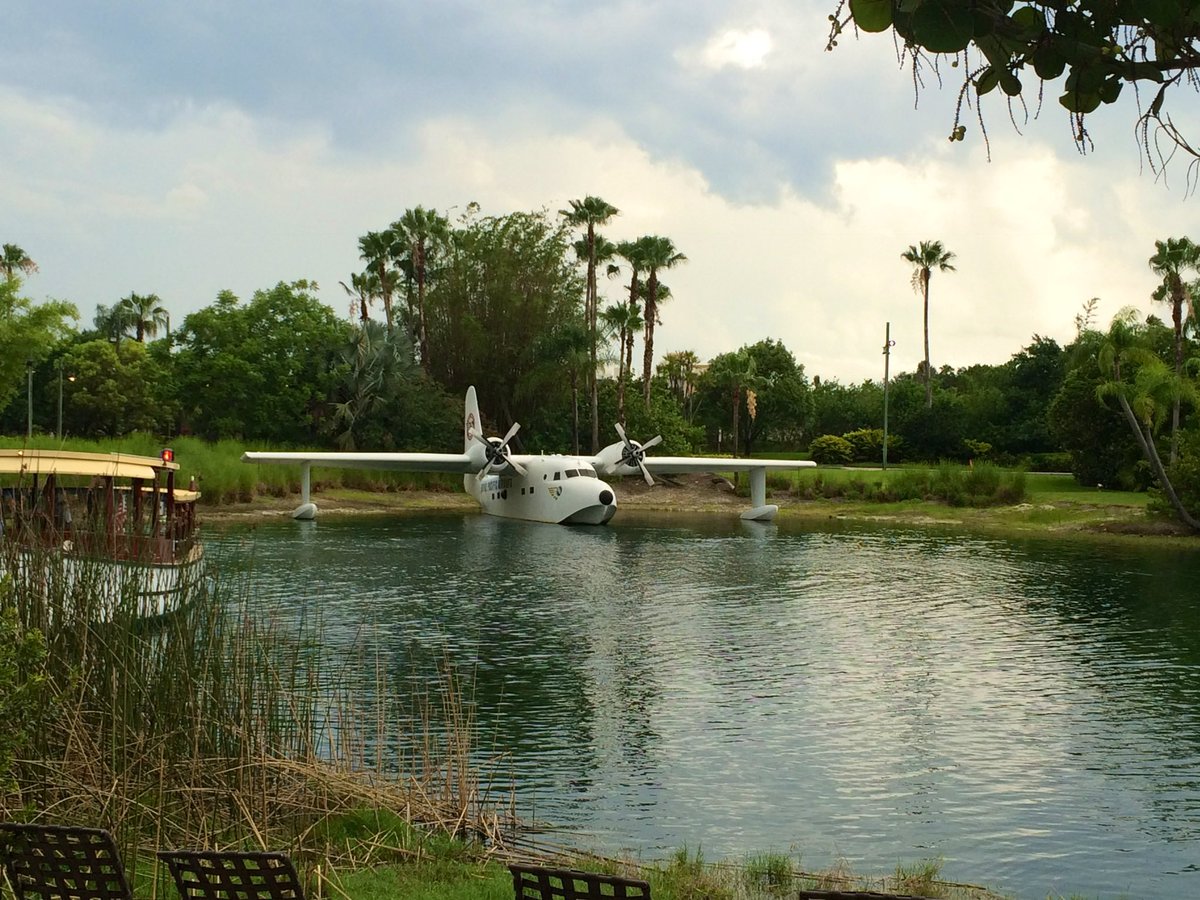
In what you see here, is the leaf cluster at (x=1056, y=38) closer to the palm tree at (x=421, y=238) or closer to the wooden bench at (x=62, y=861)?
the wooden bench at (x=62, y=861)

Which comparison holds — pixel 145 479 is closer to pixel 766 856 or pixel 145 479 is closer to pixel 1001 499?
pixel 766 856

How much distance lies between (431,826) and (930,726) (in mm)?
7886

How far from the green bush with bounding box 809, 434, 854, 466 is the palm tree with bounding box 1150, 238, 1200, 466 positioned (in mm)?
28802

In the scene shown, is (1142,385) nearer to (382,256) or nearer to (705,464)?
(705,464)

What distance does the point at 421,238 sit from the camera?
78.4 metres

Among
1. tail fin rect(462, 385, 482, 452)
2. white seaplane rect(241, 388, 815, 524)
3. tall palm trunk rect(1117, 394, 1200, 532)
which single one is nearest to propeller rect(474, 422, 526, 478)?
white seaplane rect(241, 388, 815, 524)

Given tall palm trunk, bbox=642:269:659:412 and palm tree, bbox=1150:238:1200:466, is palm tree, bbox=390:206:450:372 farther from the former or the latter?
palm tree, bbox=1150:238:1200:466

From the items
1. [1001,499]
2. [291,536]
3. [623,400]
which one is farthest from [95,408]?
[1001,499]

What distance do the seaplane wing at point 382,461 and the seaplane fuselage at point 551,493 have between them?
4.46 feet

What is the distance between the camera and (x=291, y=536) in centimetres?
3931

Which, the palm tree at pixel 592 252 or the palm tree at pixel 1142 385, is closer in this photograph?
the palm tree at pixel 1142 385

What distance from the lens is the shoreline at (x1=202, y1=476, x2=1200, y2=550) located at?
142ft

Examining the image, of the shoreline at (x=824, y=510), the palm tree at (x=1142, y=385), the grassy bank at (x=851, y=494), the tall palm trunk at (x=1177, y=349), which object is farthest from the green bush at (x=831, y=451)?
the palm tree at (x=1142, y=385)

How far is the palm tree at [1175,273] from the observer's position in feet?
151
